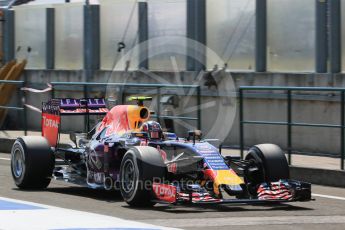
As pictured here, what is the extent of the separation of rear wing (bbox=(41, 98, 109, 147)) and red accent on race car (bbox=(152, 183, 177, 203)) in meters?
3.23

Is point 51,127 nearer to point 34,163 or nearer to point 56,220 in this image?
point 34,163

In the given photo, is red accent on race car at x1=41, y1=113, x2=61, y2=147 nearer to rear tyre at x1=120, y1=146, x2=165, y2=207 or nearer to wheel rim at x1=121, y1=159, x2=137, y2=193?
wheel rim at x1=121, y1=159, x2=137, y2=193

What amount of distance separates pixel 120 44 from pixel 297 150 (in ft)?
29.1

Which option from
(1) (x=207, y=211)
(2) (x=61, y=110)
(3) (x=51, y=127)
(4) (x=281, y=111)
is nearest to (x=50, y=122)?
(3) (x=51, y=127)

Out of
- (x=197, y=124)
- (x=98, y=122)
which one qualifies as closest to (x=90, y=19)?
(x=197, y=124)

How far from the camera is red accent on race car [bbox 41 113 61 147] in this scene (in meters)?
14.2

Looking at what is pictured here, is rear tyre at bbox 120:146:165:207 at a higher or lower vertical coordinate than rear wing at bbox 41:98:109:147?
lower

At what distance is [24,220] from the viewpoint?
413 inches

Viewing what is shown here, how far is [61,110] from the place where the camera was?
14.2 meters

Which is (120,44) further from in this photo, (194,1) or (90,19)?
(194,1)

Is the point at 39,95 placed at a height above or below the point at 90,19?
below

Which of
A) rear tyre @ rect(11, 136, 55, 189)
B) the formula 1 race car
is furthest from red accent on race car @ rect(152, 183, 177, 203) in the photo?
rear tyre @ rect(11, 136, 55, 189)

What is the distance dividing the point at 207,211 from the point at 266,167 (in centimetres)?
137

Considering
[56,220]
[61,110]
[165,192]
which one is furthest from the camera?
[61,110]
